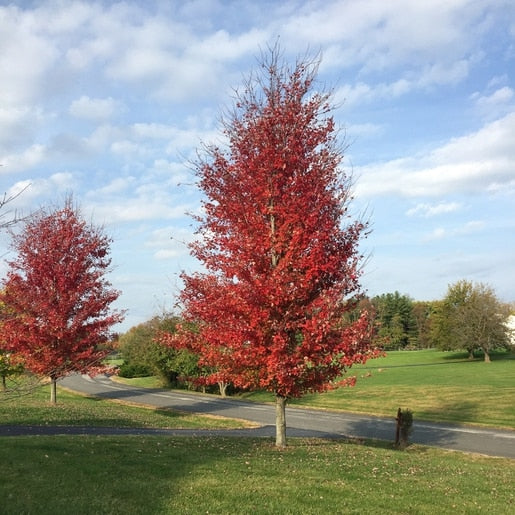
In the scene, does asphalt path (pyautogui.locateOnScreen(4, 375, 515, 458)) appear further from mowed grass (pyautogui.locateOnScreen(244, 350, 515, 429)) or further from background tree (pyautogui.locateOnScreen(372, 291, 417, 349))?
background tree (pyautogui.locateOnScreen(372, 291, 417, 349))

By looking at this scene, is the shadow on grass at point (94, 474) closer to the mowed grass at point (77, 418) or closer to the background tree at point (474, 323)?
the mowed grass at point (77, 418)

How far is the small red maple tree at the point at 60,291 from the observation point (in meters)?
20.2

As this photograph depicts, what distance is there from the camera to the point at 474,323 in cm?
6975

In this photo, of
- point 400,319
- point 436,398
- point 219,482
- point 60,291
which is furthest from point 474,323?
point 219,482

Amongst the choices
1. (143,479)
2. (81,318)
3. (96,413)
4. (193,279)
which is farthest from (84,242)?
(143,479)

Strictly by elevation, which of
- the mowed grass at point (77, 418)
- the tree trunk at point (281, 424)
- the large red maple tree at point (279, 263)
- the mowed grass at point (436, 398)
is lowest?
the mowed grass at point (436, 398)

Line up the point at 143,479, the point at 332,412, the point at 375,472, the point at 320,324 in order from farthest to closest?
the point at 332,412 → the point at 320,324 → the point at 375,472 → the point at 143,479

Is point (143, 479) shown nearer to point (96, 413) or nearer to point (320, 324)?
point (320, 324)

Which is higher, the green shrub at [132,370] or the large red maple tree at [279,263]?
the large red maple tree at [279,263]

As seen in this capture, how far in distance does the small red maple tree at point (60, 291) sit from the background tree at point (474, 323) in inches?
2322

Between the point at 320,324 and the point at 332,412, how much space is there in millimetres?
19811

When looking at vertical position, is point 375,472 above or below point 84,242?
below

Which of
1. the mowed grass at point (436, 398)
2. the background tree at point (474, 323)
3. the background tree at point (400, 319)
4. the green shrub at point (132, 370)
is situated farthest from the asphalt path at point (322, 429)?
the background tree at point (400, 319)

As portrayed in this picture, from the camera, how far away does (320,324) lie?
33.8ft
